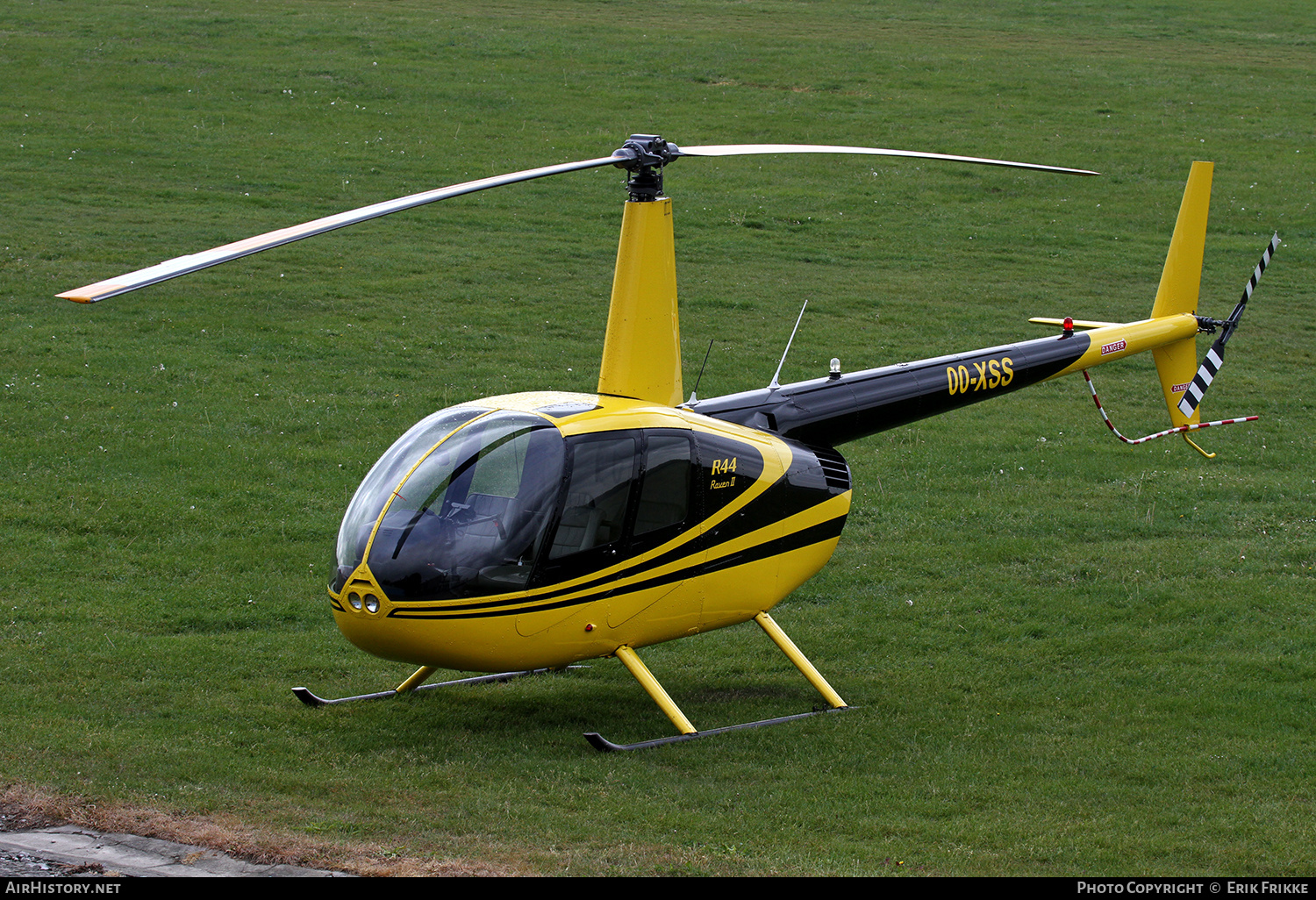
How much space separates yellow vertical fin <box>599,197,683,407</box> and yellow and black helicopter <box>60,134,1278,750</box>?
0.05 ft

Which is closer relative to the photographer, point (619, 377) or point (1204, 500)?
point (619, 377)

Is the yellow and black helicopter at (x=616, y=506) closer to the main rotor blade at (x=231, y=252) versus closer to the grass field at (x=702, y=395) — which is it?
the main rotor blade at (x=231, y=252)

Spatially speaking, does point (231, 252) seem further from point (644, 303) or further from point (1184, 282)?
point (1184, 282)

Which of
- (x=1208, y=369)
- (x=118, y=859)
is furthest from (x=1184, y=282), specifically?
(x=118, y=859)

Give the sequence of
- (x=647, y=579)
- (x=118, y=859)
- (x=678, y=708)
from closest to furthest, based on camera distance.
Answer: (x=118, y=859), (x=647, y=579), (x=678, y=708)

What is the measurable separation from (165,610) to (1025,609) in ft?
25.5

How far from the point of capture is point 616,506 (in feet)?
29.2

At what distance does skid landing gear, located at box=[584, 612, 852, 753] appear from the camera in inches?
349

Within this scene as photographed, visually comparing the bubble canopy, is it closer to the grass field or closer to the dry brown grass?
the grass field

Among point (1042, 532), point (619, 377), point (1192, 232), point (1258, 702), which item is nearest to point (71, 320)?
point (619, 377)

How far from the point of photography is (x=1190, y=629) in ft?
38.2

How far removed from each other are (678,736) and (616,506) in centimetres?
173

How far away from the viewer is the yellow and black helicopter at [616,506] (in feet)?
27.4
